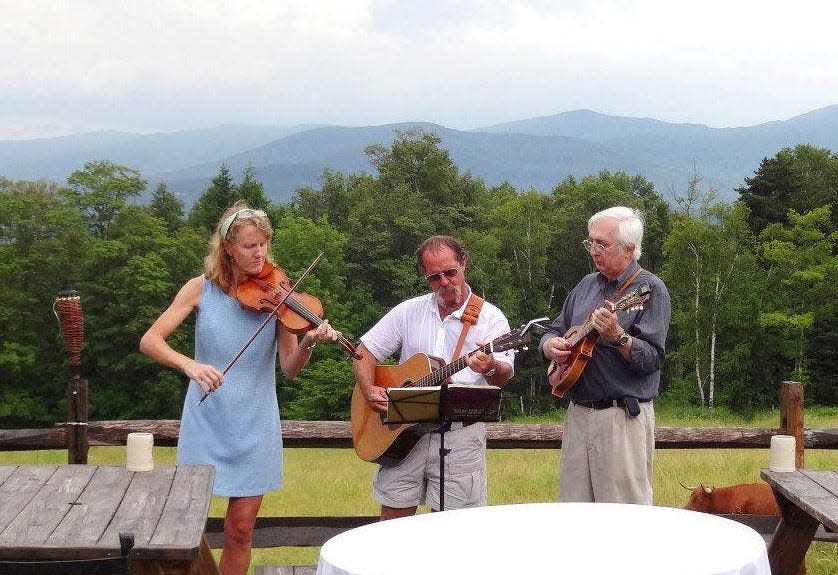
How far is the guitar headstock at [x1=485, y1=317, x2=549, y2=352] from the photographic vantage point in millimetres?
4719

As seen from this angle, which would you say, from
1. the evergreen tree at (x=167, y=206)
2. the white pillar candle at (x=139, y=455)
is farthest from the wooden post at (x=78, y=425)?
the evergreen tree at (x=167, y=206)

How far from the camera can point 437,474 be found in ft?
16.4

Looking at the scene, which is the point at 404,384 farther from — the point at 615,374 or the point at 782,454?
the point at 782,454

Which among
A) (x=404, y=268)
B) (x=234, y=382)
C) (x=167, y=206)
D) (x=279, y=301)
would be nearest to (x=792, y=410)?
(x=279, y=301)

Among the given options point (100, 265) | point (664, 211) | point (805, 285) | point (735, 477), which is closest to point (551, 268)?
point (664, 211)

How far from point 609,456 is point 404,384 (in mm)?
995

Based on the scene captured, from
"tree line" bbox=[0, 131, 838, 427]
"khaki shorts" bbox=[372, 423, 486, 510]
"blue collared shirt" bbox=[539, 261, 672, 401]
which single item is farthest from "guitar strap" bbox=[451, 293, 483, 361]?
"tree line" bbox=[0, 131, 838, 427]

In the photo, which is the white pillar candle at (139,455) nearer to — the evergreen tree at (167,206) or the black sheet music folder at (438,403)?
the black sheet music folder at (438,403)

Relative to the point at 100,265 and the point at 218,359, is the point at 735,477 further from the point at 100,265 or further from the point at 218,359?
the point at 100,265

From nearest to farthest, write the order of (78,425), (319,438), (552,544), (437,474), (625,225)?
1. (552,544)
2. (625,225)
3. (437,474)
4. (78,425)
5. (319,438)

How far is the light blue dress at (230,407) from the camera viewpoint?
190 inches

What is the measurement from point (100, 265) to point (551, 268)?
819 inches

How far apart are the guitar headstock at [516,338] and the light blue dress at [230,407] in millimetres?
976

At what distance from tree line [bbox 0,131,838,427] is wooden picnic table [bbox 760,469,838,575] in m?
32.5
